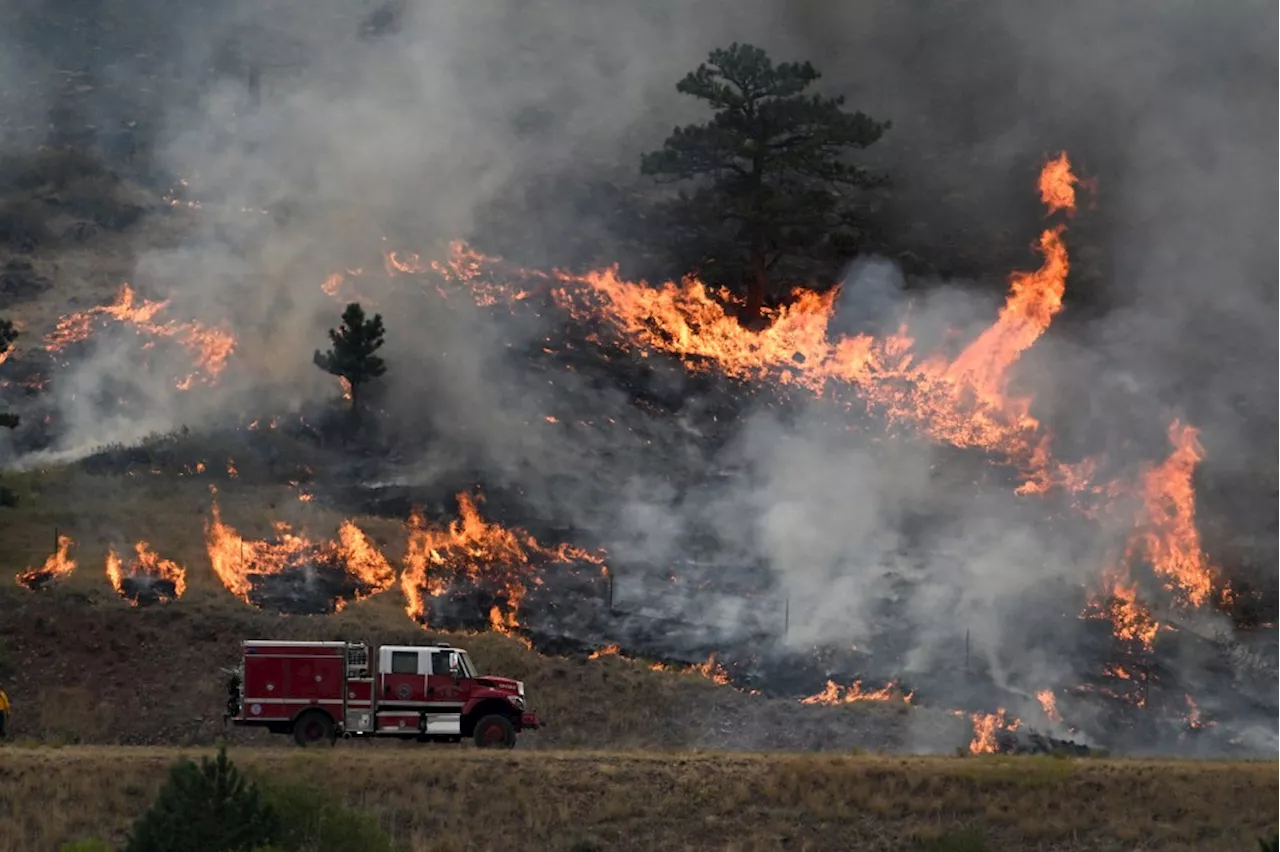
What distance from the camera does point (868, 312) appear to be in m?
54.3

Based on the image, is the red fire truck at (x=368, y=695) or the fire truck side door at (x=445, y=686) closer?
the red fire truck at (x=368, y=695)

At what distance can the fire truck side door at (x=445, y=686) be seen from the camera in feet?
Result: 91.5

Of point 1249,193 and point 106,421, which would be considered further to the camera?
point 1249,193

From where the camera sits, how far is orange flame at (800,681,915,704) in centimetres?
3425

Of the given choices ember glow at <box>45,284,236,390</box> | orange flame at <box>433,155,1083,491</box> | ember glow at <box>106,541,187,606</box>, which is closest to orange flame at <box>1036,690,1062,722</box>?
orange flame at <box>433,155,1083,491</box>

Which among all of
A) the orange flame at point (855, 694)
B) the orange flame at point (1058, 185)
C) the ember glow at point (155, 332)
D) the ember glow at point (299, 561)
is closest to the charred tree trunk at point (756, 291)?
the orange flame at point (1058, 185)

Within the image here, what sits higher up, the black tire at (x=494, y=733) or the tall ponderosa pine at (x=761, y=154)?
the tall ponderosa pine at (x=761, y=154)

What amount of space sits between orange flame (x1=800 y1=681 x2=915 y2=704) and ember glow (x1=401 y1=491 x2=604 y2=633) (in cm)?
720

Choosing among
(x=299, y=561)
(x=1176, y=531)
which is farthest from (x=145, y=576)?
(x=1176, y=531)

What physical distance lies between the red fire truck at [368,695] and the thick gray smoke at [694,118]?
1088 cm

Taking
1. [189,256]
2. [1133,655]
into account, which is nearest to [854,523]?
[1133,655]

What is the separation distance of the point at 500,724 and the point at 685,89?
30977 millimetres

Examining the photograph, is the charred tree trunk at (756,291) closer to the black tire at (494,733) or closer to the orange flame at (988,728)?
the orange flame at (988,728)

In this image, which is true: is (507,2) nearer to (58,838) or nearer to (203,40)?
(203,40)
